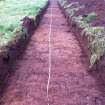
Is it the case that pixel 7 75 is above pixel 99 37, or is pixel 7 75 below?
below

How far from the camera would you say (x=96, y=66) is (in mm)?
8875

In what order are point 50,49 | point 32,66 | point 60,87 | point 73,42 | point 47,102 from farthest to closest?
point 73,42 → point 50,49 → point 32,66 → point 60,87 → point 47,102

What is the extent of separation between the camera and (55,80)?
8.55 m

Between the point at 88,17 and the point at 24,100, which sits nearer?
the point at 24,100

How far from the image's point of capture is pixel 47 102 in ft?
23.2

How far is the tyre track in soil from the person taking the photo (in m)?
7.23

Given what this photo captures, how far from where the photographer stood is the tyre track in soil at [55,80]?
7.23m

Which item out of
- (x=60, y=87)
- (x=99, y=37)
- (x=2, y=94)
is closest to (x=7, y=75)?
(x=2, y=94)

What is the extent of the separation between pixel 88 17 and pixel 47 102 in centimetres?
835

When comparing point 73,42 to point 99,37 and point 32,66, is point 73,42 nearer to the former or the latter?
point 99,37

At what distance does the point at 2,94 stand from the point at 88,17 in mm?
8288

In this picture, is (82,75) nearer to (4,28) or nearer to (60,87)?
(60,87)

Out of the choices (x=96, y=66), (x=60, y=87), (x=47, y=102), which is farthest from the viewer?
(x=96, y=66)

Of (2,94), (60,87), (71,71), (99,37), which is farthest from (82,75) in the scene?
(2,94)
